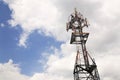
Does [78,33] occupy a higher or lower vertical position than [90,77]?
higher

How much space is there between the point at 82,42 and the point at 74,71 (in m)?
8.20

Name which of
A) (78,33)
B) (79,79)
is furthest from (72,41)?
(79,79)

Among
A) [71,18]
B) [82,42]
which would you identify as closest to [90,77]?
[82,42]

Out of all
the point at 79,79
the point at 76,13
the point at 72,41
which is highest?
the point at 76,13

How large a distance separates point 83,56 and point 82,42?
3.82 m

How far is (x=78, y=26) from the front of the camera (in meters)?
116

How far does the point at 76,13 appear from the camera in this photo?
117 metres

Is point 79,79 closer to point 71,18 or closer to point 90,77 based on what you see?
point 90,77

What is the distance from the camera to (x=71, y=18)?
11569cm

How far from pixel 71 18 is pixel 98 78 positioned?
17.9m

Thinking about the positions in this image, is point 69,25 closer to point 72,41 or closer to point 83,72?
point 72,41

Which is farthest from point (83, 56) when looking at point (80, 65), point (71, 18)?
point (71, 18)

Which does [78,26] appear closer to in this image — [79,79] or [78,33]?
[78,33]

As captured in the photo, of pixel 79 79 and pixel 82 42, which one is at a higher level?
pixel 82 42
